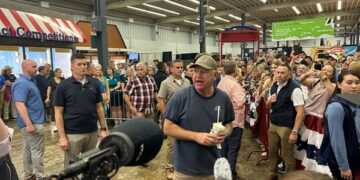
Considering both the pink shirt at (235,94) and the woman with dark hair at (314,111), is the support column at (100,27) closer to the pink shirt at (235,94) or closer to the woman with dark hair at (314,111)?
the pink shirt at (235,94)

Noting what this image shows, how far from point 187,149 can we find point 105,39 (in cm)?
580

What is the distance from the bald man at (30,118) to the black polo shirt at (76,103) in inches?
37.0

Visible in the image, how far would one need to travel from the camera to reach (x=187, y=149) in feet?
8.55

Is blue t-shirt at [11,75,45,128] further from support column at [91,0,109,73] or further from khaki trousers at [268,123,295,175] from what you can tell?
support column at [91,0,109,73]

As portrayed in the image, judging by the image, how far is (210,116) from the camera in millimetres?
2609

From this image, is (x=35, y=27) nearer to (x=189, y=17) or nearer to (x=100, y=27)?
(x=100, y=27)

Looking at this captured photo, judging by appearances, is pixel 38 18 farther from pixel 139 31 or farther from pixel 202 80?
pixel 139 31

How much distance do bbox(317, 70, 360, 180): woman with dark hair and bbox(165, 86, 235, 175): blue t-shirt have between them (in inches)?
35.9

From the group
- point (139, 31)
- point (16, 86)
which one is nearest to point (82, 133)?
point (16, 86)

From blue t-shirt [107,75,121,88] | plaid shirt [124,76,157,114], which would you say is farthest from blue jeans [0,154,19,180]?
blue t-shirt [107,75,121,88]

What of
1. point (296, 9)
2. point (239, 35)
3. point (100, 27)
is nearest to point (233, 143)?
point (100, 27)

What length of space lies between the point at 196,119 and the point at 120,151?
1593 mm

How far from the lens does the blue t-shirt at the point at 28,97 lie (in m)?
4.50

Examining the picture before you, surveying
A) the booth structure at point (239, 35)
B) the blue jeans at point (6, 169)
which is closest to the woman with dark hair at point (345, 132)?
the blue jeans at point (6, 169)
